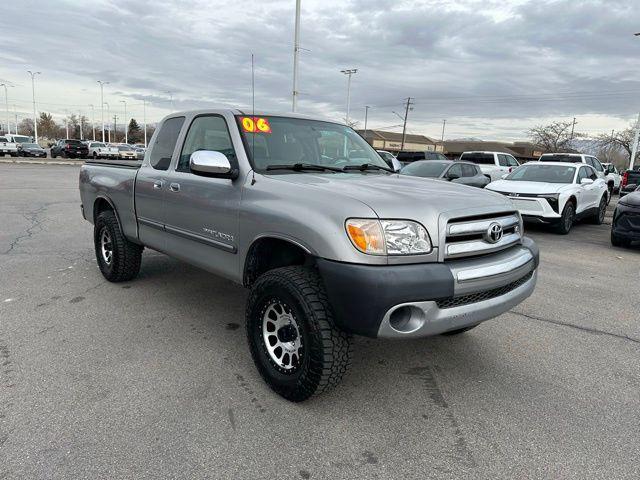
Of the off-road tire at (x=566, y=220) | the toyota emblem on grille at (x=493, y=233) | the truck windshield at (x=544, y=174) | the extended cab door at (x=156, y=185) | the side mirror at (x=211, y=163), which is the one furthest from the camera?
the truck windshield at (x=544, y=174)

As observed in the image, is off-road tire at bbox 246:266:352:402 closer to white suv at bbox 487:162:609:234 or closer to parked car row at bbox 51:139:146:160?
white suv at bbox 487:162:609:234

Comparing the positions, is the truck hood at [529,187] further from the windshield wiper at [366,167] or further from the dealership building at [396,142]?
the dealership building at [396,142]

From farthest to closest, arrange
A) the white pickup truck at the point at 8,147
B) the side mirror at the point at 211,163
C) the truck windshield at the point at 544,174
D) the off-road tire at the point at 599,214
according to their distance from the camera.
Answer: the white pickup truck at the point at 8,147 → the off-road tire at the point at 599,214 → the truck windshield at the point at 544,174 → the side mirror at the point at 211,163

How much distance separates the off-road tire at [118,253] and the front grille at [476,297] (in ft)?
12.3

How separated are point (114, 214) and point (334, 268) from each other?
3.61 m

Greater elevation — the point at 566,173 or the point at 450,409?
the point at 566,173

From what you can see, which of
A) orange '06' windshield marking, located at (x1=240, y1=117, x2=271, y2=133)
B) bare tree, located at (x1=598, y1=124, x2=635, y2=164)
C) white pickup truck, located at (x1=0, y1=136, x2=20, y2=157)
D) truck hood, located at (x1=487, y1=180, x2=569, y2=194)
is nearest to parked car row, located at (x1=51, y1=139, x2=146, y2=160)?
white pickup truck, located at (x1=0, y1=136, x2=20, y2=157)

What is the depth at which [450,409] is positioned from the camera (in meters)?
3.02

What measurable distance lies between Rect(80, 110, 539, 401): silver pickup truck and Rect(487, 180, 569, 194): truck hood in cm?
671

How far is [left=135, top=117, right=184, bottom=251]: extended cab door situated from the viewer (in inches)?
174

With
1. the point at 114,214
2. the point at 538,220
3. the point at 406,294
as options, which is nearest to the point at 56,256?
the point at 114,214

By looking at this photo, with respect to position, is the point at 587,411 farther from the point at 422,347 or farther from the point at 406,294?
the point at 406,294

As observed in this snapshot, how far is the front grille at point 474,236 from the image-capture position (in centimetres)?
285

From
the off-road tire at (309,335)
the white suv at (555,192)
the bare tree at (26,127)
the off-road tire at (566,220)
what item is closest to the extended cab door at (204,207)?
the off-road tire at (309,335)
